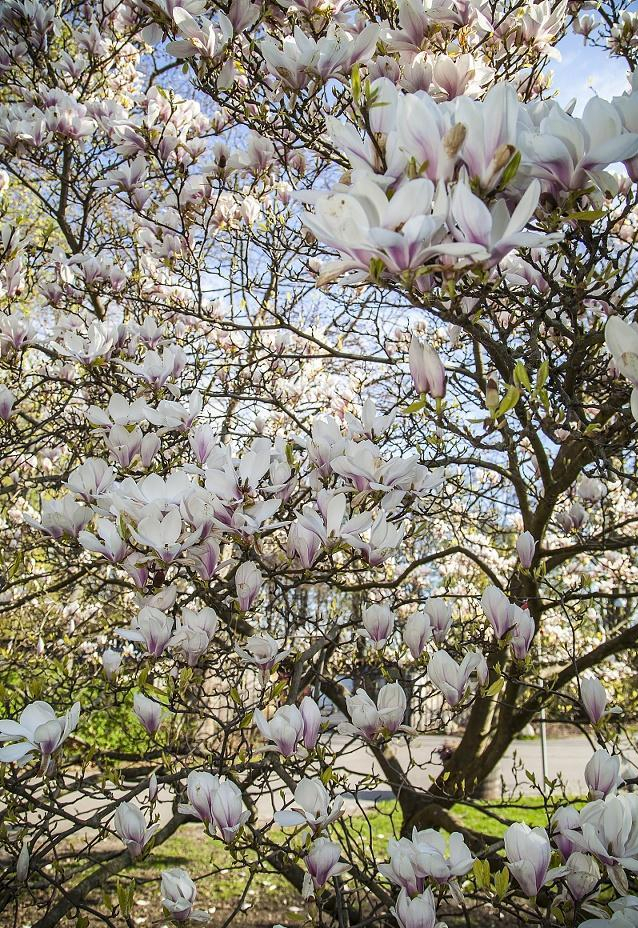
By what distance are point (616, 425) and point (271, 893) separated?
507 cm

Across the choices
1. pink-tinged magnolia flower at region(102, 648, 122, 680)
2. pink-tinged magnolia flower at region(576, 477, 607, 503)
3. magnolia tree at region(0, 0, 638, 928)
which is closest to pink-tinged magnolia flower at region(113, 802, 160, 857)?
magnolia tree at region(0, 0, 638, 928)

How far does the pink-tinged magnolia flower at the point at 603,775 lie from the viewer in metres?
1.40

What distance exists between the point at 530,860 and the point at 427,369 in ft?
3.10

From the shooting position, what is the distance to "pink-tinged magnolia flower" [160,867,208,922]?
130cm

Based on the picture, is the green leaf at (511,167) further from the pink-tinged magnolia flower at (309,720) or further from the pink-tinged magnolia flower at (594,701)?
the pink-tinged magnolia flower at (594,701)

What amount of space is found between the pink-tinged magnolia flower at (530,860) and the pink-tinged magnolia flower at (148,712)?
818mm

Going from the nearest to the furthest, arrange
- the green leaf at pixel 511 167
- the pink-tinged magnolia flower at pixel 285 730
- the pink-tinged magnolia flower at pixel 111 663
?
the green leaf at pixel 511 167, the pink-tinged magnolia flower at pixel 285 730, the pink-tinged magnolia flower at pixel 111 663

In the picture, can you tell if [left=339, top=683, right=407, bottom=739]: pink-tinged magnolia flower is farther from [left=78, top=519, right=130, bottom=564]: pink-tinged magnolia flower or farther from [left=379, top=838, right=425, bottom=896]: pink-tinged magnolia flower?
[left=78, top=519, right=130, bottom=564]: pink-tinged magnolia flower

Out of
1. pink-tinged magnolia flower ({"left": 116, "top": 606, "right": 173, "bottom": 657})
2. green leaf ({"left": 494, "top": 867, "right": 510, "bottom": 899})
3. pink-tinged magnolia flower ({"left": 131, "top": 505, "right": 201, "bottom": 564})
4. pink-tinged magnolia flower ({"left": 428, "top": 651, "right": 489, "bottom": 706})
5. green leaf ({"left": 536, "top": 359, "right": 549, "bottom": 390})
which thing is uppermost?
green leaf ({"left": 536, "top": 359, "right": 549, "bottom": 390})

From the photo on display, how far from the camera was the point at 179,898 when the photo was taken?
1.31 m

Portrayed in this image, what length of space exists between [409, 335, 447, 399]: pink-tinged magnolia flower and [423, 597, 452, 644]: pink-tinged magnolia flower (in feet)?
2.52

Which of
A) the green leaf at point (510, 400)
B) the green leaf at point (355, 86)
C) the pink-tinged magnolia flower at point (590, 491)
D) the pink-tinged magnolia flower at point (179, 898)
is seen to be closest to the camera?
the green leaf at point (510, 400)

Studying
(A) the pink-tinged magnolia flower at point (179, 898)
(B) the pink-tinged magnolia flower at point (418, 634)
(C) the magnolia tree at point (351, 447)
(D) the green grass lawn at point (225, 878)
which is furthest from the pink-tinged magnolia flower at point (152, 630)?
(D) the green grass lawn at point (225, 878)

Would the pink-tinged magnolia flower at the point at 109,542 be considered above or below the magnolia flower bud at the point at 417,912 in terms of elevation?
above
